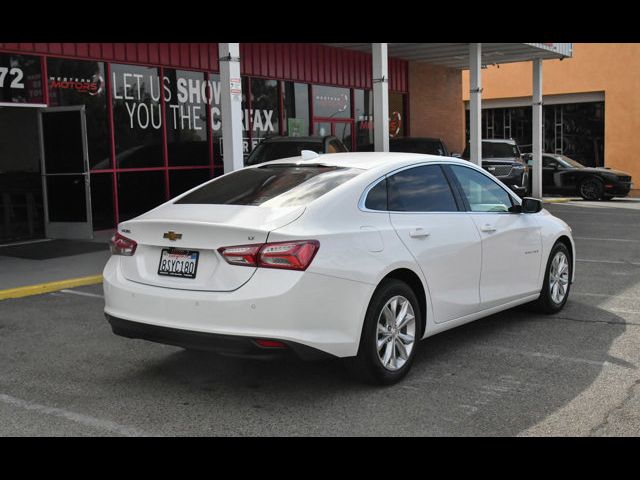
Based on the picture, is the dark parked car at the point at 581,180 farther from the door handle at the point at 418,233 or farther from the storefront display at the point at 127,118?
the door handle at the point at 418,233

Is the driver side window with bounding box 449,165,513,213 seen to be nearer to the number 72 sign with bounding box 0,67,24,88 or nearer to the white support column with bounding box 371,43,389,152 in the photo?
the white support column with bounding box 371,43,389,152

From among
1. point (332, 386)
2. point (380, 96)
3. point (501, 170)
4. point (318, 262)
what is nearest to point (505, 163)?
point (501, 170)

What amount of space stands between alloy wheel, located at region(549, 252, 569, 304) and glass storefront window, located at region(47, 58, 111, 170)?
30.7 feet

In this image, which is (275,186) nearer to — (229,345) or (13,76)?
(229,345)

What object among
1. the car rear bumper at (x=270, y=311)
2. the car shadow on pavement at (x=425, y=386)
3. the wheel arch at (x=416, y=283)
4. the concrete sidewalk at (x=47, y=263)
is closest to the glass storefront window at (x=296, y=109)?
the concrete sidewalk at (x=47, y=263)

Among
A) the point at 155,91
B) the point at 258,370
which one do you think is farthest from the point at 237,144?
the point at 258,370

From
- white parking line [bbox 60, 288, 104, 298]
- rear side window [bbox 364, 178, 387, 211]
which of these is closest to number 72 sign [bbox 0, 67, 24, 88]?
white parking line [bbox 60, 288, 104, 298]

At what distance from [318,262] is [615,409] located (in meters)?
1.98

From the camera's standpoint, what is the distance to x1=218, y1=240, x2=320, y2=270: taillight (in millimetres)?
4418

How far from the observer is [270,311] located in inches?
171
